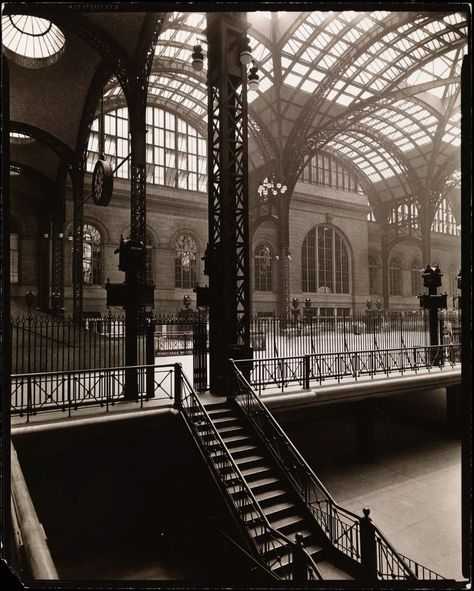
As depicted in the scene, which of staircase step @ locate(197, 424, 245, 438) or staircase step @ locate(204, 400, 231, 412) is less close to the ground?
staircase step @ locate(204, 400, 231, 412)

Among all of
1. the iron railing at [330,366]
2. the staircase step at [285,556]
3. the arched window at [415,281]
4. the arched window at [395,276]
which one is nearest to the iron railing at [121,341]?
the iron railing at [330,366]

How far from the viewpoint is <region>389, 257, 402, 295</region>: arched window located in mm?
40562

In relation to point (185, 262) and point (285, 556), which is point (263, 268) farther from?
point (285, 556)

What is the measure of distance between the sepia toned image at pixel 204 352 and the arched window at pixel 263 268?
64.9 inches

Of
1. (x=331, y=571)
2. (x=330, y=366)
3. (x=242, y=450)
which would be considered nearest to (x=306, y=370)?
(x=330, y=366)

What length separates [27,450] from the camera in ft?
21.0

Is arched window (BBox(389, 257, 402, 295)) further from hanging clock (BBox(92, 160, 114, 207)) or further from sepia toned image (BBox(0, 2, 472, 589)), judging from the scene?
hanging clock (BBox(92, 160, 114, 207))

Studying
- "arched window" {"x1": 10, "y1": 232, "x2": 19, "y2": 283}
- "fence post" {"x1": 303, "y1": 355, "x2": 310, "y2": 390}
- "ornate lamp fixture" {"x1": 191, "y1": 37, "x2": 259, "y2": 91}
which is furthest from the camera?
"arched window" {"x1": 10, "y1": 232, "x2": 19, "y2": 283}

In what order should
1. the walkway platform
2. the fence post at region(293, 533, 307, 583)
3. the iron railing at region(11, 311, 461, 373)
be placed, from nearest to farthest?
1. the fence post at region(293, 533, 307, 583)
2. the walkway platform
3. the iron railing at region(11, 311, 461, 373)

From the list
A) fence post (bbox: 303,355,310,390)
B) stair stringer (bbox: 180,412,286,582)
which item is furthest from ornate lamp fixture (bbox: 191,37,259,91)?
stair stringer (bbox: 180,412,286,582)

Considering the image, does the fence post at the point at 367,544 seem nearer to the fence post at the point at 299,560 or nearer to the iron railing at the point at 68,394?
the fence post at the point at 299,560

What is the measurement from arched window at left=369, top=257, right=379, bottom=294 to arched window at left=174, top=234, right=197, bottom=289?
19926mm

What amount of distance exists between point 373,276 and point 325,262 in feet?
24.8

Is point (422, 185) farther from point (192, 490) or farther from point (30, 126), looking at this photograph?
point (192, 490)
